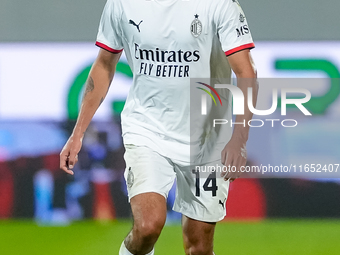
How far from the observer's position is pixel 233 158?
2201 millimetres

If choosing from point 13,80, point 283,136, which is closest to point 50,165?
point 13,80

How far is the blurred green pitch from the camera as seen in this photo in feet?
12.0

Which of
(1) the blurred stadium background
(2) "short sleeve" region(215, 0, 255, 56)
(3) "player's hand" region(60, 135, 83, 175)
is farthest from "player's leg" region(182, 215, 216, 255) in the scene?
(1) the blurred stadium background

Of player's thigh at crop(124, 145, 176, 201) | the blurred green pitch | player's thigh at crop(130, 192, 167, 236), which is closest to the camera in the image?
player's thigh at crop(130, 192, 167, 236)

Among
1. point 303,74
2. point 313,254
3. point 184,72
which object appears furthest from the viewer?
point 303,74

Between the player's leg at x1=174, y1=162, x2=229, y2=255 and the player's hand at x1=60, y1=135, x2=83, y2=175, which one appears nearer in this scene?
the player's hand at x1=60, y1=135, x2=83, y2=175

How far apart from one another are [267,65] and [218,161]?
1.86m

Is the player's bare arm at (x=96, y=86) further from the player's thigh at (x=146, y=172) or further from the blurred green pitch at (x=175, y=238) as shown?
the blurred green pitch at (x=175, y=238)

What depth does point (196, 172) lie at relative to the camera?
2.50 meters

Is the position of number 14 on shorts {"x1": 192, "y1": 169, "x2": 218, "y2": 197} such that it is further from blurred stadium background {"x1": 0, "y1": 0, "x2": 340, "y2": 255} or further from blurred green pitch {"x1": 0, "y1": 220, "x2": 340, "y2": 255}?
blurred stadium background {"x1": 0, "y1": 0, "x2": 340, "y2": 255}

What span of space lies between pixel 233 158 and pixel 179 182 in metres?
0.44

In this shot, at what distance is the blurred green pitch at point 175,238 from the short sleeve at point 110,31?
1.68 metres

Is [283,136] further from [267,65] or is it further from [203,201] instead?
[203,201]

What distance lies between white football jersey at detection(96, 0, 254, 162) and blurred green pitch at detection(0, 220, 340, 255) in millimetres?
1438
